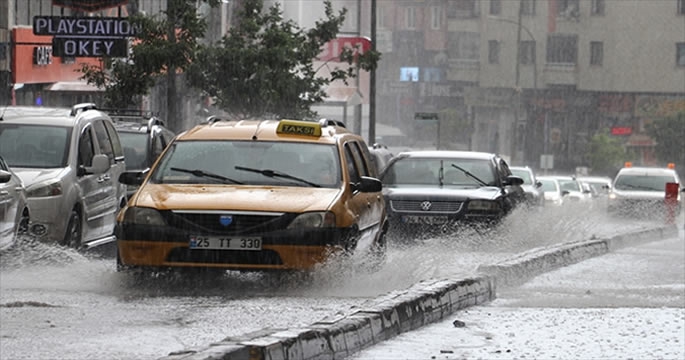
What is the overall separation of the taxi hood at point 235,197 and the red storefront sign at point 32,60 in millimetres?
22873

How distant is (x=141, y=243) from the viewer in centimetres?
1239

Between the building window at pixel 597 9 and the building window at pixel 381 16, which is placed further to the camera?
the building window at pixel 381 16

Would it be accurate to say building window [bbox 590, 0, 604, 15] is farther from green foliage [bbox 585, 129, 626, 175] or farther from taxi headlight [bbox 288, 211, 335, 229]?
taxi headlight [bbox 288, 211, 335, 229]

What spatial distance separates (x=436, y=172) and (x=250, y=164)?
8863 mm

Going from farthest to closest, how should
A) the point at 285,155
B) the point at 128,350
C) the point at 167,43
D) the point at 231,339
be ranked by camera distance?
1. the point at 167,43
2. the point at 285,155
3. the point at 128,350
4. the point at 231,339

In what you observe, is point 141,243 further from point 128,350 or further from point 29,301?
point 128,350

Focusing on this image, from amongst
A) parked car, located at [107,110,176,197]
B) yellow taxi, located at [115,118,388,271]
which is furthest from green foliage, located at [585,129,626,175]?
yellow taxi, located at [115,118,388,271]

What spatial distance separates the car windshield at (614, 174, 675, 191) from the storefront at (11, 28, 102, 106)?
12590mm

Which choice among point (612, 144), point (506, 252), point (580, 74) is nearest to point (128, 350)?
point (506, 252)

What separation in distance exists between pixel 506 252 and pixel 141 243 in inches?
312

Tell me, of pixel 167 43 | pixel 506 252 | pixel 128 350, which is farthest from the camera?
pixel 167 43

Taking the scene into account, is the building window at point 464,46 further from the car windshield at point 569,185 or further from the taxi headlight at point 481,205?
the taxi headlight at point 481,205

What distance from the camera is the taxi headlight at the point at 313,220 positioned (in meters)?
Result: 12.4

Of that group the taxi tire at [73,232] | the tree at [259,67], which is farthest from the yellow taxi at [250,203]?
the tree at [259,67]
